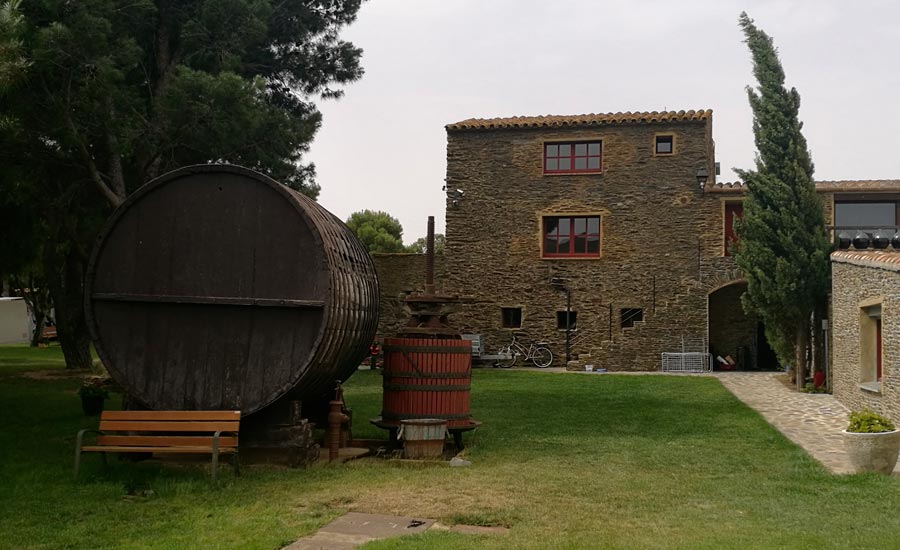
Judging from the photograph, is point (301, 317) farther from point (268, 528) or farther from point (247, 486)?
point (268, 528)

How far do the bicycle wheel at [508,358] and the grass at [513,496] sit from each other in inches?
578

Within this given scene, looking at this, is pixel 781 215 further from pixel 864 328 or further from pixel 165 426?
pixel 165 426

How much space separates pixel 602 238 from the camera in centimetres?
2728

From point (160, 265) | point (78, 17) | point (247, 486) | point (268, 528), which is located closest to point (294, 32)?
point (78, 17)

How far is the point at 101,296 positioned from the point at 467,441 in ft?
15.2

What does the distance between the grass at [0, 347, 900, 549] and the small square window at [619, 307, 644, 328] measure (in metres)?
15.0

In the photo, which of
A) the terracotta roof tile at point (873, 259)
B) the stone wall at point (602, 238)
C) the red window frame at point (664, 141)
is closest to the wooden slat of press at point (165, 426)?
the terracotta roof tile at point (873, 259)

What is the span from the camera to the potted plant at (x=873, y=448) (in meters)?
8.54

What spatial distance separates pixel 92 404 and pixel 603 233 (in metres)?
17.8

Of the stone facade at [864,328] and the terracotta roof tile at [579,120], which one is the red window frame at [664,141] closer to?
the terracotta roof tile at [579,120]

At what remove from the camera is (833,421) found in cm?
1345

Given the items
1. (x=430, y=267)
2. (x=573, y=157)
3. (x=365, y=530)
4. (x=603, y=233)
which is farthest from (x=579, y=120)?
(x=365, y=530)

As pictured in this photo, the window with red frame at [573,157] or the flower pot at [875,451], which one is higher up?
the window with red frame at [573,157]

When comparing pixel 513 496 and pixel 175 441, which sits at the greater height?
pixel 175 441
